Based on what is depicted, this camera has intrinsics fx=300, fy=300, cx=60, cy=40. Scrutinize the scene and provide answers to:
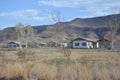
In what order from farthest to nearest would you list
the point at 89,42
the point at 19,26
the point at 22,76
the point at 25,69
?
1. the point at 19,26
2. the point at 89,42
3. the point at 25,69
4. the point at 22,76

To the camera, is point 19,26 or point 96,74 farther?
point 19,26

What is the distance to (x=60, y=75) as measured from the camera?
44.3 feet

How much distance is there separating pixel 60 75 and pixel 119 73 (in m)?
2.63

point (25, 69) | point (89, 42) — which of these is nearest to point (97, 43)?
point (89, 42)

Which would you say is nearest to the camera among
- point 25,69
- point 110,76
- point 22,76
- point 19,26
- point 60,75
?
point 110,76

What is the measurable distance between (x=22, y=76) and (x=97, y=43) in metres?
93.0

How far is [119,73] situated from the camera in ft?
41.8

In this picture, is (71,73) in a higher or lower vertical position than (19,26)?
lower

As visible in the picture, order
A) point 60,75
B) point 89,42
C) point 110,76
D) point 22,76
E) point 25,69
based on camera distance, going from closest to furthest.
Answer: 1. point 110,76
2. point 60,75
3. point 22,76
4. point 25,69
5. point 89,42

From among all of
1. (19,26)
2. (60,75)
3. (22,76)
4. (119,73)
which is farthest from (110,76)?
(19,26)

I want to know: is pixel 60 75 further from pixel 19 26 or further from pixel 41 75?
pixel 19 26

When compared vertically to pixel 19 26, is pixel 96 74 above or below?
below

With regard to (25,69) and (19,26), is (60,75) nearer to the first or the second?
(25,69)

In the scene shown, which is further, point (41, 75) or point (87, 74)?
point (41, 75)
